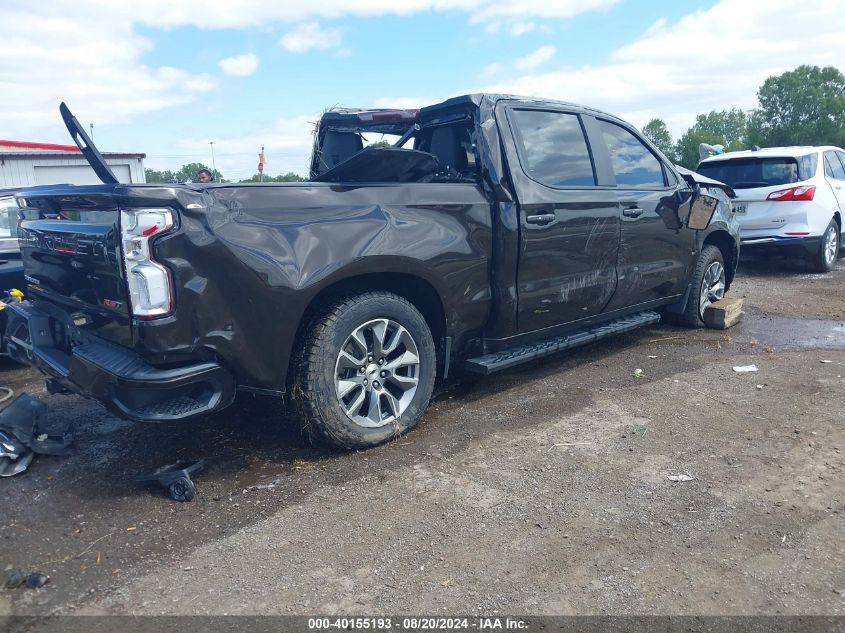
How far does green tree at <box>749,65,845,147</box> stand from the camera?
63.4 metres

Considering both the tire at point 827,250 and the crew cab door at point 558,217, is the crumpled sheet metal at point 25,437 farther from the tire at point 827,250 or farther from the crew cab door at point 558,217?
the tire at point 827,250

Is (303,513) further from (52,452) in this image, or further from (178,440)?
(52,452)

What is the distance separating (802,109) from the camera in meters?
66.5

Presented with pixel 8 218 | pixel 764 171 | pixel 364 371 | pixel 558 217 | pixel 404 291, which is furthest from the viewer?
pixel 764 171

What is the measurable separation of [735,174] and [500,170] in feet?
22.0

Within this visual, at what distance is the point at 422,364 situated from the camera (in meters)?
3.77

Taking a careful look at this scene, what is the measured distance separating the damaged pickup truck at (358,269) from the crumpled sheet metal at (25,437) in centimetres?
30

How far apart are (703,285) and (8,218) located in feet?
19.9

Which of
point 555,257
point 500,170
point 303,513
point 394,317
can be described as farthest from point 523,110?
point 303,513

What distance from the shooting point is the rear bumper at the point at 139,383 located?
2.86m

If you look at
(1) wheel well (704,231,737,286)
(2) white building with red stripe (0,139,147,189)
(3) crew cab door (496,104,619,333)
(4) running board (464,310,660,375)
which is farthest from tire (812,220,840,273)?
(2) white building with red stripe (0,139,147,189)

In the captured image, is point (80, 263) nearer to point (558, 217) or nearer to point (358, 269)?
point (358, 269)

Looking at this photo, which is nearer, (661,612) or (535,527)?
(661,612)

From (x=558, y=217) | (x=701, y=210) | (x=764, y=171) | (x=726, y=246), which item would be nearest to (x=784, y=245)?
(x=764, y=171)
